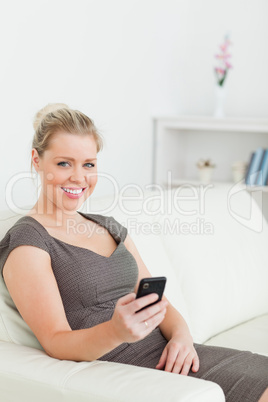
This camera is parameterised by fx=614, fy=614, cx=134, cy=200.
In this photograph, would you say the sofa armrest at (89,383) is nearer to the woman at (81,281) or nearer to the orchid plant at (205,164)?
the woman at (81,281)

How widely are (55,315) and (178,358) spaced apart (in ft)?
1.19

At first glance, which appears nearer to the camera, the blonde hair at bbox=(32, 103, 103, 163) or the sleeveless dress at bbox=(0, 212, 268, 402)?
the sleeveless dress at bbox=(0, 212, 268, 402)

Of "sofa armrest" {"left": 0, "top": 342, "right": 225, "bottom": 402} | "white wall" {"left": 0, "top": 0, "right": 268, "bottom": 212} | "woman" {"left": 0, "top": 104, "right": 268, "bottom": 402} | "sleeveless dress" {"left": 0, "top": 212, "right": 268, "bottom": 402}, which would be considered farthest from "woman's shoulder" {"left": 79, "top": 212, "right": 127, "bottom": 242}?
Result: "white wall" {"left": 0, "top": 0, "right": 268, "bottom": 212}

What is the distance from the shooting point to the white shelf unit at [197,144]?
3.79 meters

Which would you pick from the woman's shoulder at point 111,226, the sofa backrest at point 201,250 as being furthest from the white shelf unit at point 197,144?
the woman's shoulder at point 111,226

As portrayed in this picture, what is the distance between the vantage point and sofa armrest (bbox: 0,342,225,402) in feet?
4.13

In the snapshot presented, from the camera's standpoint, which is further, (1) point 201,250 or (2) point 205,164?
(2) point 205,164

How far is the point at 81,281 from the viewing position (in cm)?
161

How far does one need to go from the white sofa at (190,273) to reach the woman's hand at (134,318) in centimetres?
11

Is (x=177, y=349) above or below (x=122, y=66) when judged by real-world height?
below

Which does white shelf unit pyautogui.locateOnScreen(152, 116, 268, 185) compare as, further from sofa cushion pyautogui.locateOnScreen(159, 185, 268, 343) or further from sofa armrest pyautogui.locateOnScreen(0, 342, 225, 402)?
sofa armrest pyautogui.locateOnScreen(0, 342, 225, 402)

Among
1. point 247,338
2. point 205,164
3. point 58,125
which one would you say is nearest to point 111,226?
point 58,125

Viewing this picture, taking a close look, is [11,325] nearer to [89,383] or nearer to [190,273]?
[89,383]

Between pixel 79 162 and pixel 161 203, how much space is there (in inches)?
29.1
